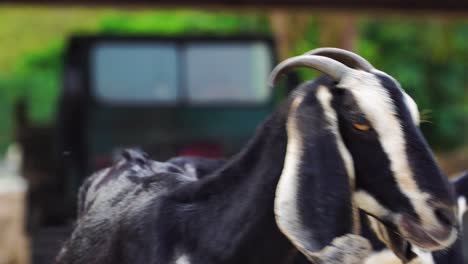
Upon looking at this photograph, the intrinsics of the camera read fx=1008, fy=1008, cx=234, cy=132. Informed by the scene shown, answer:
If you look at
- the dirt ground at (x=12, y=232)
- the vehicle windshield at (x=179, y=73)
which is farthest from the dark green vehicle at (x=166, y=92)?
the dirt ground at (x=12, y=232)

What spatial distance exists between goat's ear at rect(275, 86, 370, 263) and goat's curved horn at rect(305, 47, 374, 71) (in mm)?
257

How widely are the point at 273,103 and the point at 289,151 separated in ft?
24.0

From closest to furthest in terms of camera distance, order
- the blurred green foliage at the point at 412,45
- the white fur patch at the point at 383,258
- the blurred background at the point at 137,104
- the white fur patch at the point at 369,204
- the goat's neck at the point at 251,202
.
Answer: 1. the white fur patch at the point at 369,204
2. the goat's neck at the point at 251,202
3. the white fur patch at the point at 383,258
4. the blurred background at the point at 137,104
5. the blurred green foliage at the point at 412,45

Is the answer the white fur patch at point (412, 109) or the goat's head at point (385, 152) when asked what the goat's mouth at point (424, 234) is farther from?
the white fur patch at point (412, 109)

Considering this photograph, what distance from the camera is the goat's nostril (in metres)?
3.20

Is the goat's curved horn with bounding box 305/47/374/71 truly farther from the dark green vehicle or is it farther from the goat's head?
the dark green vehicle

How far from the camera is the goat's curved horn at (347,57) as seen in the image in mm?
3494

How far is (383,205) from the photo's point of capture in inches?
130

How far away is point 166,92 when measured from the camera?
10.5 meters

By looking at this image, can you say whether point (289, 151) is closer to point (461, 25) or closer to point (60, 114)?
point (60, 114)

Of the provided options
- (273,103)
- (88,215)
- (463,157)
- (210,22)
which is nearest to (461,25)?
(463,157)

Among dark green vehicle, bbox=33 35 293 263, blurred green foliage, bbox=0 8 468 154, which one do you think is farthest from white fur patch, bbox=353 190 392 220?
blurred green foliage, bbox=0 8 468 154

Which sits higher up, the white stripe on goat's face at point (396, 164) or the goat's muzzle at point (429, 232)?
the white stripe on goat's face at point (396, 164)

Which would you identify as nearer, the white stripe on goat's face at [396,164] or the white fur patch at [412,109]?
the white stripe on goat's face at [396,164]
